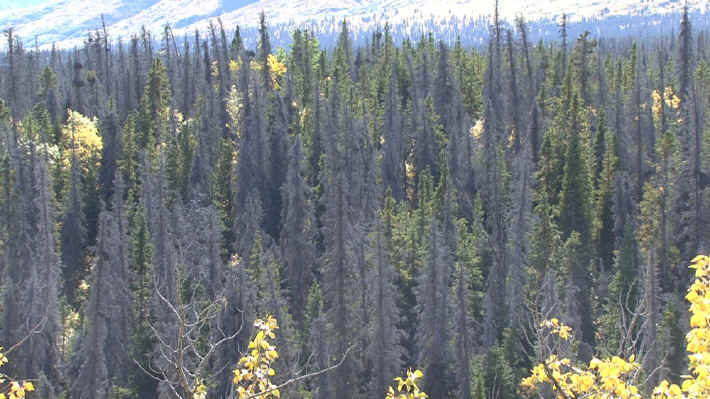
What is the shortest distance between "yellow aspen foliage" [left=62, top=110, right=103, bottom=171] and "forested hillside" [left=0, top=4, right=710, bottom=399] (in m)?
0.25

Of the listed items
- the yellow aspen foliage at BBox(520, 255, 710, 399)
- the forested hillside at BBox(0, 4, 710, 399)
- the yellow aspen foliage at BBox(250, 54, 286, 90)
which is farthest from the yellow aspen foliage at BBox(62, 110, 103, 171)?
the yellow aspen foliage at BBox(520, 255, 710, 399)

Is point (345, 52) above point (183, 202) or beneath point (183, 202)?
above

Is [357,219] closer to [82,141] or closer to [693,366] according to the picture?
[82,141]

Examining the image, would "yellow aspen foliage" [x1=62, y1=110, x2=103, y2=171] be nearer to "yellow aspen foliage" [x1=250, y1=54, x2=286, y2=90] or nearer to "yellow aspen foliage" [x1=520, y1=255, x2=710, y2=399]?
"yellow aspen foliage" [x1=250, y1=54, x2=286, y2=90]

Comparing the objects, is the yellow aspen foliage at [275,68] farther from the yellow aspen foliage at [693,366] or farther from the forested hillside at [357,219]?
the yellow aspen foliage at [693,366]

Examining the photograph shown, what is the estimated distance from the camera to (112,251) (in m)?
54.6

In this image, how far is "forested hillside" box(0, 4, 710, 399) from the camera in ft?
140

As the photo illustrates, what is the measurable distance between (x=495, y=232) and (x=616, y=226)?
854cm

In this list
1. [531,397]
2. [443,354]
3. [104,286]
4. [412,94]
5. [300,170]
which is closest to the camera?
[531,397]

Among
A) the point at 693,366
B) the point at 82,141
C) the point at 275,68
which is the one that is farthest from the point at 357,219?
the point at 693,366

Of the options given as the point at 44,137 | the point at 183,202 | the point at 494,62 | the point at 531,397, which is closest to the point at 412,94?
the point at 494,62

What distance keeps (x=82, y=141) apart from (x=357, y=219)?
2732 cm

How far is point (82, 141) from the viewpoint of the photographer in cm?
7288

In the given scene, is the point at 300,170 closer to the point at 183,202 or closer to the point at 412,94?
the point at 183,202
